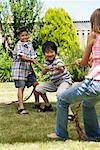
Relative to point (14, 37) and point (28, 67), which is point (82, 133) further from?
point (14, 37)

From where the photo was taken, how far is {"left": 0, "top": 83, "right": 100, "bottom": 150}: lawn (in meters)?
5.03

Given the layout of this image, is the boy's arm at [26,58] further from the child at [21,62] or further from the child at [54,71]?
the child at [54,71]

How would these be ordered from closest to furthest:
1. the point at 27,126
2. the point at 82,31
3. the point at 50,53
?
the point at 27,126 → the point at 50,53 → the point at 82,31

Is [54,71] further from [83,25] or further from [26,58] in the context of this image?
[83,25]

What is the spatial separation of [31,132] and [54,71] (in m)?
1.64

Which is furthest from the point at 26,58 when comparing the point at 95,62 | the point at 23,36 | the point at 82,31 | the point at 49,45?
the point at 82,31

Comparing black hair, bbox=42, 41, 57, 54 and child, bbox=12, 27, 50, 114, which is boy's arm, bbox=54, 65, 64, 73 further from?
child, bbox=12, 27, 50, 114

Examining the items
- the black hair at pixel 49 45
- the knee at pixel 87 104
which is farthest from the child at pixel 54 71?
the knee at pixel 87 104

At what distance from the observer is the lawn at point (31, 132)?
503 centimetres

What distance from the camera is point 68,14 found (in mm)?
22812

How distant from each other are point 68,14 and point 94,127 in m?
17.7

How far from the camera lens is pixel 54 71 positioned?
24.3 feet

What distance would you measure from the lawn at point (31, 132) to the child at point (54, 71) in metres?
0.48

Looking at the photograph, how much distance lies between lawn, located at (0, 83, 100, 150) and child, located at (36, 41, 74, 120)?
0.48 metres
